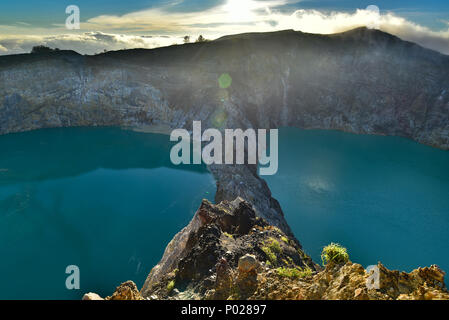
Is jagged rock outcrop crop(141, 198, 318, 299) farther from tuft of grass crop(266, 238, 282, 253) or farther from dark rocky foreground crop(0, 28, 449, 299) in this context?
dark rocky foreground crop(0, 28, 449, 299)

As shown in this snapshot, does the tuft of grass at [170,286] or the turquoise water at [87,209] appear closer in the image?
the tuft of grass at [170,286]

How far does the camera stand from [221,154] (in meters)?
61.8

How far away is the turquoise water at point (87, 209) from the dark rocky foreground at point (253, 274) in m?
12.9

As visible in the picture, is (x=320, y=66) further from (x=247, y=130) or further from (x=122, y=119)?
(x=122, y=119)

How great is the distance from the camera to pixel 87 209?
43812 millimetres

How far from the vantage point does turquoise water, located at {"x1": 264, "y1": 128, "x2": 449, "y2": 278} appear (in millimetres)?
39344

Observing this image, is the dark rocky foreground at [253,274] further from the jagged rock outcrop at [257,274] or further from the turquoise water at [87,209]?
the turquoise water at [87,209]

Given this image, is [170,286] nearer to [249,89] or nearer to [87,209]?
[87,209]

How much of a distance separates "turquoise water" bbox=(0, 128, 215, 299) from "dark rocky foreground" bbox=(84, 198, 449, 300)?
12.9 meters

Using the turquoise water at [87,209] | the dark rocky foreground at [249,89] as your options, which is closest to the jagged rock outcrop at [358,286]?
the turquoise water at [87,209]

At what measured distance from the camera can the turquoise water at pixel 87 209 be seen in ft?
103

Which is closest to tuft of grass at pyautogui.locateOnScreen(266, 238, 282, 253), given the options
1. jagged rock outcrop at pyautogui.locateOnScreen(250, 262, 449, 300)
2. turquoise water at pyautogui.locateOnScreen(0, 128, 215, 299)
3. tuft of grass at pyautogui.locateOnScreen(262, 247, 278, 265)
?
tuft of grass at pyautogui.locateOnScreen(262, 247, 278, 265)

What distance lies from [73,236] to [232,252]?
28.1 meters

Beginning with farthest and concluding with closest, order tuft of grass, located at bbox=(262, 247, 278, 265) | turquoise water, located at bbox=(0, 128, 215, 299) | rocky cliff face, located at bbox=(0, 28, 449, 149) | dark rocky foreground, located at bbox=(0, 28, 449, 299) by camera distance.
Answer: rocky cliff face, located at bbox=(0, 28, 449, 149) < dark rocky foreground, located at bbox=(0, 28, 449, 299) < turquoise water, located at bbox=(0, 128, 215, 299) < tuft of grass, located at bbox=(262, 247, 278, 265)
